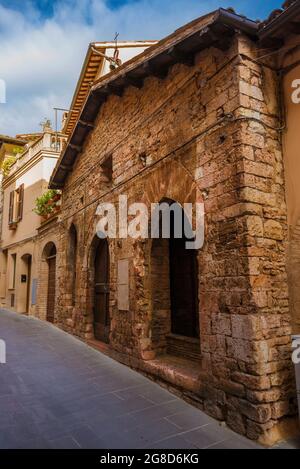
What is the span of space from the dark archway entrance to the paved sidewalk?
4172 mm

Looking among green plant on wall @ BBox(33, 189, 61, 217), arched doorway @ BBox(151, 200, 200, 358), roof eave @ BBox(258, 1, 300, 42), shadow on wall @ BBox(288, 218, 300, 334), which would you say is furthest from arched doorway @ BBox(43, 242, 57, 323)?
roof eave @ BBox(258, 1, 300, 42)

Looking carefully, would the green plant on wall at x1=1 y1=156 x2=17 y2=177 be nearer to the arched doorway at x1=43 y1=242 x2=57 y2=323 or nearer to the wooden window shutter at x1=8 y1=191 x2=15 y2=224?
the wooden window shutter at x1=8 y1=191 x2=15 y2=224

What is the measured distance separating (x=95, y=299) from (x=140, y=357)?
9.25ft

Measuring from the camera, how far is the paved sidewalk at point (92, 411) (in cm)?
300

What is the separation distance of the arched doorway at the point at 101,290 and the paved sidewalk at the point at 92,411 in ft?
3.17

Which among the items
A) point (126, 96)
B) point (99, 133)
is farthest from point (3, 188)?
point (126, 96)

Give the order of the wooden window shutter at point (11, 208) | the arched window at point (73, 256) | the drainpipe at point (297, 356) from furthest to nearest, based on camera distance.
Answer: the wooden window shutter at point (11, 208) < the arched window at point (73, 256) < the drainpipe at point (297, 356)

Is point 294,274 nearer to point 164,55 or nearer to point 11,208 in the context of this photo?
point 164,55

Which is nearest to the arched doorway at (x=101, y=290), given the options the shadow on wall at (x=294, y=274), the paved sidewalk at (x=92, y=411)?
the paved sidewalk at (x=92, y=411)

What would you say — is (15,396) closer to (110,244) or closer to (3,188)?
(110,244)

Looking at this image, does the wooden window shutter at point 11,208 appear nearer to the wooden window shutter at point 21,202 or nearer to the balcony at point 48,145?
the wooden window shutter at point 21,202

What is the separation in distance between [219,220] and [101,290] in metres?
4.34

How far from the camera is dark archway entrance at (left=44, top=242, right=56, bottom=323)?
33.4 ft
